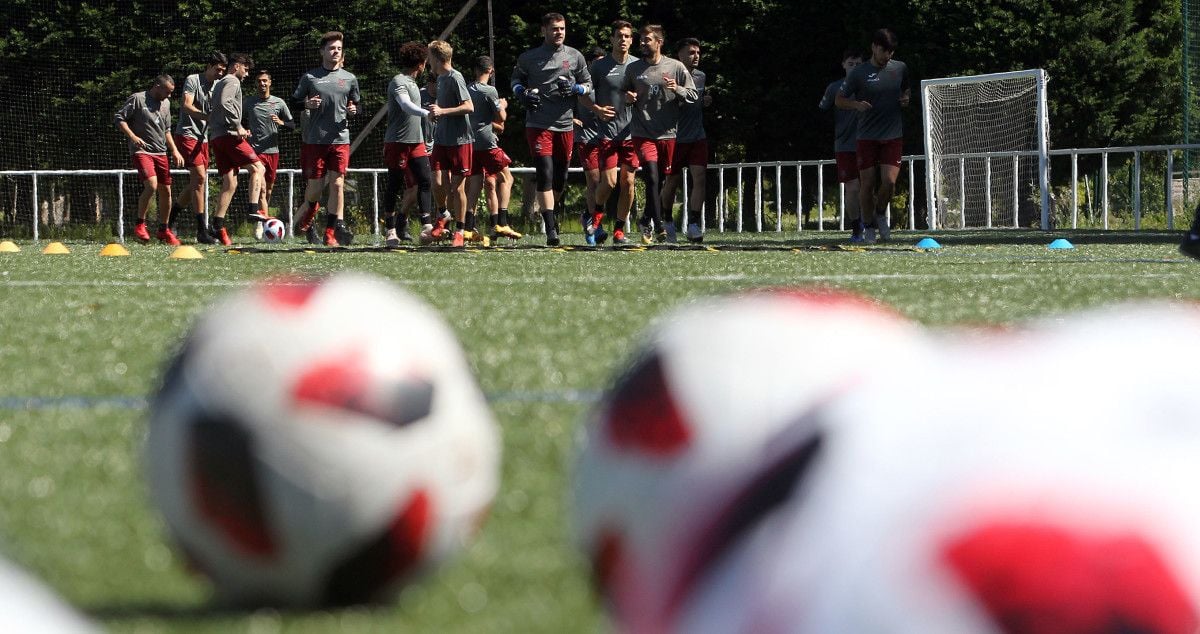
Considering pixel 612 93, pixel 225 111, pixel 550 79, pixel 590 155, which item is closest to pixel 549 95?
pixel 550 79

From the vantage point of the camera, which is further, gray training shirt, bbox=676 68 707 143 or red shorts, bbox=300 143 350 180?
red shorts, bbox=300 143 350 180

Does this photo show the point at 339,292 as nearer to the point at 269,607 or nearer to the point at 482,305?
the point at 269,607

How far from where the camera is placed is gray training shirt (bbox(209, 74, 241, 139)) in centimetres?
1634

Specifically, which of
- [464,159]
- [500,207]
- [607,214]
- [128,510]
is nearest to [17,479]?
[128,510]

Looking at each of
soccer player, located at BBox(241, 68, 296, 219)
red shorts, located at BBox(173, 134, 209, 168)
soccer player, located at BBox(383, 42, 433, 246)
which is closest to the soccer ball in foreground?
soccer player, located at BBox(383, 42, 433, 246)

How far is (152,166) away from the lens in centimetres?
1708

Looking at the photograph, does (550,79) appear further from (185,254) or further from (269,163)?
(269,163)

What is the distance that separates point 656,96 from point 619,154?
0.89 metres

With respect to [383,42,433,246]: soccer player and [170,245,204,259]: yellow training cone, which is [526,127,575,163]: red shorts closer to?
[383,42,433,246]: soccer player

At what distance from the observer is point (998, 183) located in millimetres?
25578

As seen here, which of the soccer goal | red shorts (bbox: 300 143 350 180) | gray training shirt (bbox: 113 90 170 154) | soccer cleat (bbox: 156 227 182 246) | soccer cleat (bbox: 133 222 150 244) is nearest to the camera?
red shorts (bbox: 300 143 350 180)

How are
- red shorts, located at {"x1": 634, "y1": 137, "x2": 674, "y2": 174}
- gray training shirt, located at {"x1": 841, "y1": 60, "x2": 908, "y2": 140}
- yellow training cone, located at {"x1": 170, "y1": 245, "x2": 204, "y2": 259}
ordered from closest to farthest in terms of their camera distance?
yellow training cone, located at {"x1": 170, "y1": 245, "x2": 204, "y2": 259} → red shorts, located at {"x1": 634, "y1": 137, "x2": 674, "y2": 174} → gray training shirt, located at {"x1": 841, "y1": 60, "x2": 908, "y2": 140}

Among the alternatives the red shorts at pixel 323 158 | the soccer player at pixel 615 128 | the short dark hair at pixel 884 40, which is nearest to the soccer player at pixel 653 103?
the soccer player at pixel 615 128

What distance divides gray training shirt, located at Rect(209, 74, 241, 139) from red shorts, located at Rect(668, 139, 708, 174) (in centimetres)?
430
